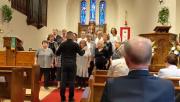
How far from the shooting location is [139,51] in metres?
2.36

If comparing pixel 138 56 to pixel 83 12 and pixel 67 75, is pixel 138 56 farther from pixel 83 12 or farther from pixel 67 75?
pixel 83 12

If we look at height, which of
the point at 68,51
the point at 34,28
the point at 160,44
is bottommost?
the point at 68,51

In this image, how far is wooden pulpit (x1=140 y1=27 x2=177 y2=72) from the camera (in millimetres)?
11984

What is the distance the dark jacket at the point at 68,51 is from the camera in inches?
317

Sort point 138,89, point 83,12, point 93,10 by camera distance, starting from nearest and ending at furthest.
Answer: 1. point 138,89
2. point 83,12
3. point 93,10

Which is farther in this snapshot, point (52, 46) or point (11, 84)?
point (52, 46)

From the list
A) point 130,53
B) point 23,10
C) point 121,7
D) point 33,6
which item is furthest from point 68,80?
point 121,7

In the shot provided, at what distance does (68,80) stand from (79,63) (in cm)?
287

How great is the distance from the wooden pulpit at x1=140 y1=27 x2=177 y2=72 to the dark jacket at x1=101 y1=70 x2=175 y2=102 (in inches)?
380

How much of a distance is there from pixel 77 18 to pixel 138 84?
70.9 feet

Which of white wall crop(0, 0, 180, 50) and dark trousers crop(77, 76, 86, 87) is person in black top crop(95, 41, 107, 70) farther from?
white wall crop(0, 0, 180, 50)

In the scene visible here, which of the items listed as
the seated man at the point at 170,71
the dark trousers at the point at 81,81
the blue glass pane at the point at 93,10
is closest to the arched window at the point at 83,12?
the blue glass pane at the point at 93,10

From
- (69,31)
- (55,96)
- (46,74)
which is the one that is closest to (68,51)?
(69,31)

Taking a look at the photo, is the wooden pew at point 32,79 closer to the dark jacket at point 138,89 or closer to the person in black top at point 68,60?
the person in black top at point 68,60
